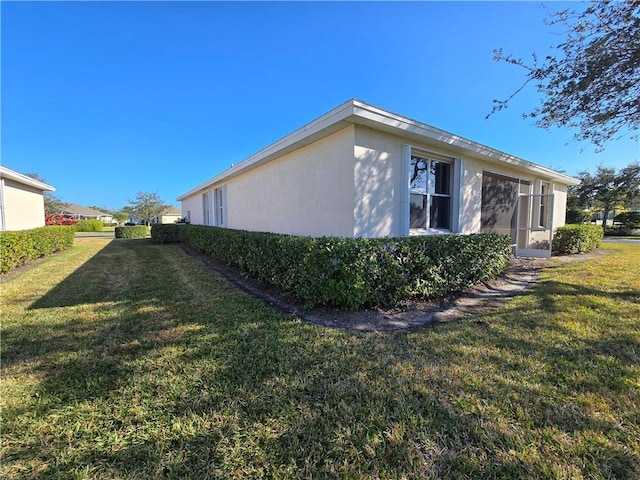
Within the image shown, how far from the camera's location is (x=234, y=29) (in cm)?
734

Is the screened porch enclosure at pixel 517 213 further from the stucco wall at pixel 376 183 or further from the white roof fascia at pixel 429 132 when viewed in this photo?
the stucco wall at pixel 376 183

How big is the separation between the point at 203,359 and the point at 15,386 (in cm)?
160

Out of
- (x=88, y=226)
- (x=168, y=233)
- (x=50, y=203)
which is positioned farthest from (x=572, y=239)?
(x=50, y=203)

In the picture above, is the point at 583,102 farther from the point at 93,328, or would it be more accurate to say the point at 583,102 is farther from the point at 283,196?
the point at 93,328

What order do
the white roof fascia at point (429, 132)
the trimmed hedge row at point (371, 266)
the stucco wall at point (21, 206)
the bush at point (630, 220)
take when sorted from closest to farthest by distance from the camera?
the trimmed hedge row at point (371, 266)
the white roof fascia at point (429, 132)
the stucco wall at point (21, 206)
the bush at point (630, 220)

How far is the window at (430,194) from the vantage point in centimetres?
610

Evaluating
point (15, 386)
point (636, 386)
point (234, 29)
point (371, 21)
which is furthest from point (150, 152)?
point (636, 386)

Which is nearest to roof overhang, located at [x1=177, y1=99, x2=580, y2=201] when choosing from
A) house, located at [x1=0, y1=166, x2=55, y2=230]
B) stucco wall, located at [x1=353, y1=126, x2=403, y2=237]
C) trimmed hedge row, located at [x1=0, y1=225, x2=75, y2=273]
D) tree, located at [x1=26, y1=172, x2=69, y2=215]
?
stucco wall, located at [x1=353, y1=126, x2=403, y2=237]

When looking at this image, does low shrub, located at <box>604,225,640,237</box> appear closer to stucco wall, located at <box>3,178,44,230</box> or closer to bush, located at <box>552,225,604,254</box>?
bush, located at <box>552,225,604,254</box>

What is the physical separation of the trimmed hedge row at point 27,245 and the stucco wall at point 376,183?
970cm

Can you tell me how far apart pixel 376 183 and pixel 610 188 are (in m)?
37.4

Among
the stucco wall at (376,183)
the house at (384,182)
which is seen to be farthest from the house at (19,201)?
the stucco wall at (376,183)

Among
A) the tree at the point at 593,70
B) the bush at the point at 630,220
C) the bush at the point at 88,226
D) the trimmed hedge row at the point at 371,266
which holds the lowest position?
the trimmed hedge row at the point at 371,266

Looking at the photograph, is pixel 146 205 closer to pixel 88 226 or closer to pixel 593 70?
pixel 88 226
